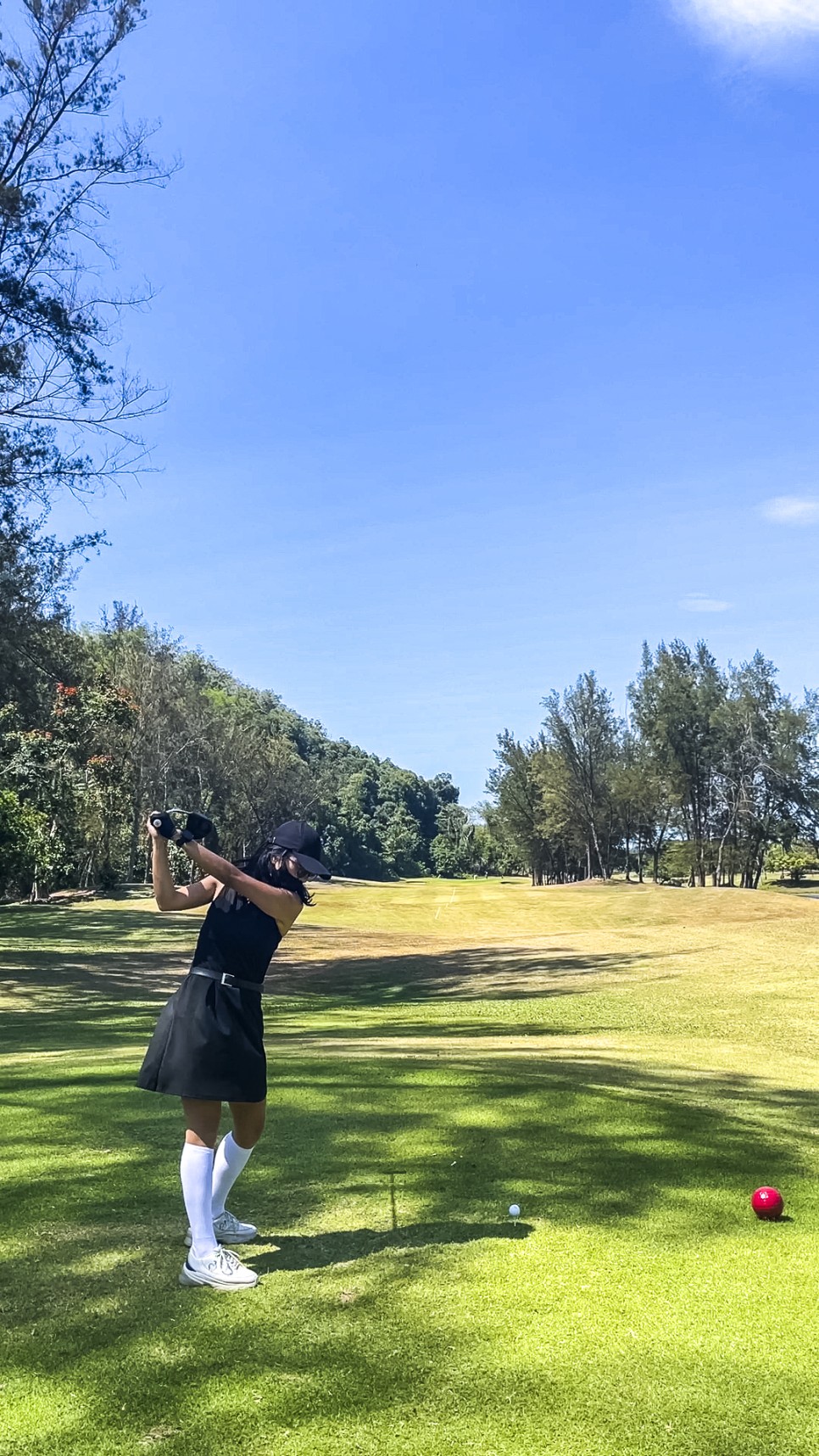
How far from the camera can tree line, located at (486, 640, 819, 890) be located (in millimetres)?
71125

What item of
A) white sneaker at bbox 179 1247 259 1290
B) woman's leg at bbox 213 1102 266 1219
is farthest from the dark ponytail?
white sneaker at bbox 179 1247 259 1290

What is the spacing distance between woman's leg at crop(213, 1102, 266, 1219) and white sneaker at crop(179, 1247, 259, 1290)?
49cm

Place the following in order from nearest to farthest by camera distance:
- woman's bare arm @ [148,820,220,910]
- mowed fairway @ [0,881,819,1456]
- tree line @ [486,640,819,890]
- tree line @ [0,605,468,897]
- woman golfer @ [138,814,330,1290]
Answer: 1. mowed fairway @ [0,881,819,1456]
2. woman golfer @ [138,814,330,1290]
3. woman's bare arm @ [148,820,220,910]
4. tree line @ [0,605,468,897]
5. tree line @ [486,640,819,890]

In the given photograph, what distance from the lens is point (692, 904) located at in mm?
Answer: 47031

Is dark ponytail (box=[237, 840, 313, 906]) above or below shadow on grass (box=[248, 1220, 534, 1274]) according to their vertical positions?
above

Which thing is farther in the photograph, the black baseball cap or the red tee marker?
the red tee marker

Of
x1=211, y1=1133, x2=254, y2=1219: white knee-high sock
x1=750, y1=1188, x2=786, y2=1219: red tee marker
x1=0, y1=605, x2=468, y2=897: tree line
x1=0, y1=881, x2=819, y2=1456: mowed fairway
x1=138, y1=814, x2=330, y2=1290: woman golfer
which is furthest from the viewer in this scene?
x1=0, y1=605, x2=468, y2=897: tree line

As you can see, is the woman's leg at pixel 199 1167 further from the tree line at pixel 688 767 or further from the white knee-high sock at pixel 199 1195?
the tree line at pixel 688 767

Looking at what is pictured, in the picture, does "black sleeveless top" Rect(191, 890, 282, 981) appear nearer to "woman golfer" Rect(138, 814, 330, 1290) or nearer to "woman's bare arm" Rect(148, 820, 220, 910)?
"woman golfer" Rect(138, 814, 330, 1290)

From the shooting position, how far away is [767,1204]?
5750 mm

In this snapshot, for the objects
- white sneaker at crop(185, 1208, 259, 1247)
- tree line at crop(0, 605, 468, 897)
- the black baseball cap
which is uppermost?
tree line at crop(0, 605, 468, 897)

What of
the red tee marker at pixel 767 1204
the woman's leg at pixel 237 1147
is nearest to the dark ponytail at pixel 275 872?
the woman's leg at pixel 237 1147

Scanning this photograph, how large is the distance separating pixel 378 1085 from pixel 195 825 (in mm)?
5316

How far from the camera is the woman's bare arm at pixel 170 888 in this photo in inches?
200
